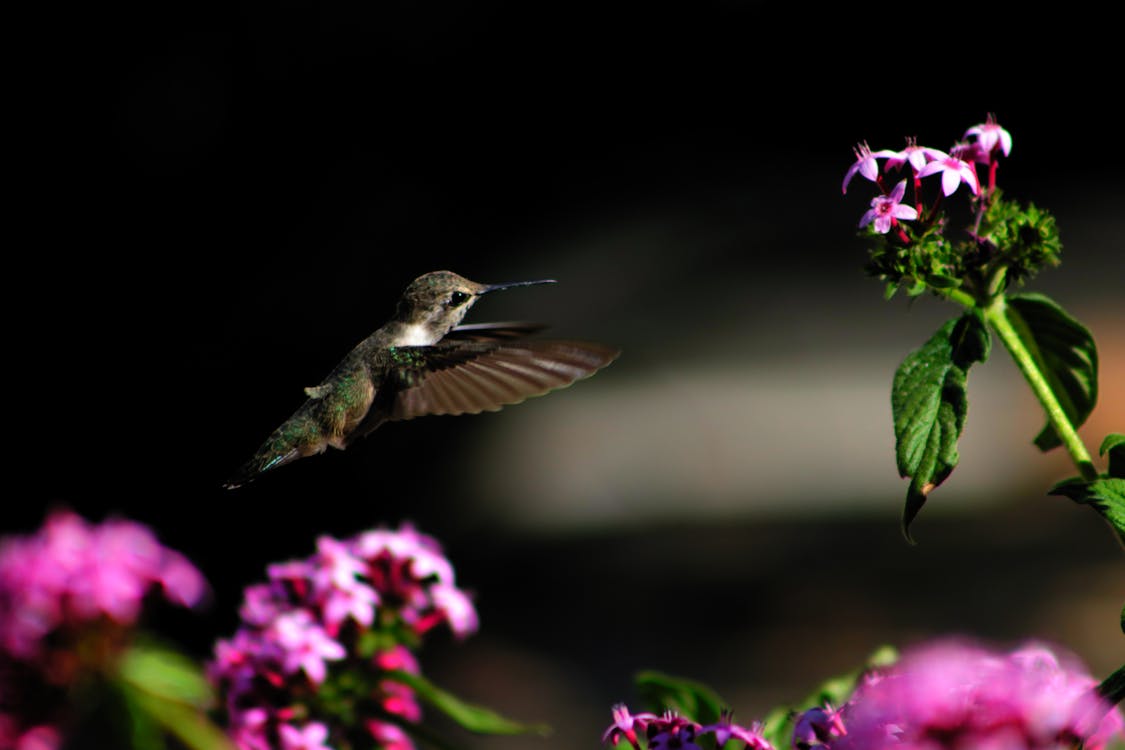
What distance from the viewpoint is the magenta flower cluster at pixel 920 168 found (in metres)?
1.17

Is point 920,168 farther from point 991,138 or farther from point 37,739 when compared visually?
point 37,739

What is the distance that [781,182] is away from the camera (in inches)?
231

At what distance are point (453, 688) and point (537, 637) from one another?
0.46m

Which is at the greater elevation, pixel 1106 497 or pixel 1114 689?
pixel 1106 497

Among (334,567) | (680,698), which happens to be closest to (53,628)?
(334,567)

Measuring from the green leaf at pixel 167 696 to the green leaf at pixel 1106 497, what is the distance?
2.82 ft

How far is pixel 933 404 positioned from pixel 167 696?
2.93 ft

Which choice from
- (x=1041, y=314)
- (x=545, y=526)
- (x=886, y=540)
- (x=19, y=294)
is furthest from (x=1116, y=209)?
(x=1041, y=314)

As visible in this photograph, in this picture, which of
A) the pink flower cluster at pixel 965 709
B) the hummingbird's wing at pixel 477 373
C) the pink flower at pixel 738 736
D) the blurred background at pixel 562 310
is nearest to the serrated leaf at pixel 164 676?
the hummingbird's wing at pixel 477 373

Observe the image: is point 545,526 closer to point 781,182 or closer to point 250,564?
point 250,564

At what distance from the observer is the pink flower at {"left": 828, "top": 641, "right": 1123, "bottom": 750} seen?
81cm

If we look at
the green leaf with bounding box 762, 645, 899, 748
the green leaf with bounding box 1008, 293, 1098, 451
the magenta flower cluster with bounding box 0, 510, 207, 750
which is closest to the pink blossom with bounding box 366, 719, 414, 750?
the magenta flower cluster with bounding box 0, 510, 207, 750

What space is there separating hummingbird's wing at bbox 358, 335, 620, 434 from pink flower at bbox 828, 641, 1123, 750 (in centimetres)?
60

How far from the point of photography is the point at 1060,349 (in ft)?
4.08
